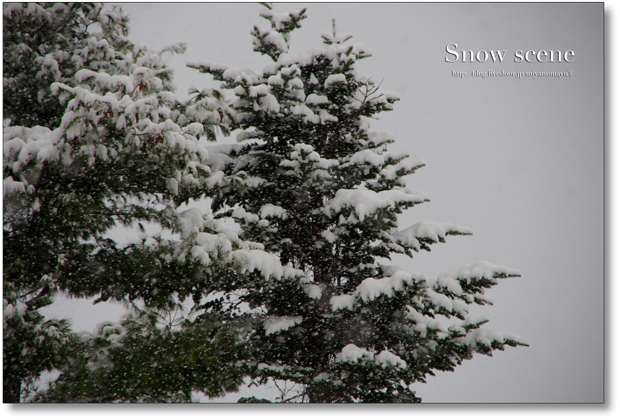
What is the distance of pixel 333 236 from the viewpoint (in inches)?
242

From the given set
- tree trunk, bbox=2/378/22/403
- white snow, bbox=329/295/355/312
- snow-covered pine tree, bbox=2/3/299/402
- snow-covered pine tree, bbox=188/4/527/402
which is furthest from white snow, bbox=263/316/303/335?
tree trunk, bbox=2/378/22/403

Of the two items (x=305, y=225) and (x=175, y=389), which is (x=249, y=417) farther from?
(x=305, y=225)

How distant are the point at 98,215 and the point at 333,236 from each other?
340 centimetres

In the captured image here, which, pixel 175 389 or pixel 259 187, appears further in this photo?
pixel 259 187

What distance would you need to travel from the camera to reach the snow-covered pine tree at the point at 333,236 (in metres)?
5.43

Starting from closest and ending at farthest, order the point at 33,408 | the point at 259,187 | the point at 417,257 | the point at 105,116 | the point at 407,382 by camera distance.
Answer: the point at 105,116 < the point at 33,408 < the point at 407,382 < the point at 259,187 < the point at 417,257

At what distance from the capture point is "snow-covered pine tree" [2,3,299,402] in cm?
398

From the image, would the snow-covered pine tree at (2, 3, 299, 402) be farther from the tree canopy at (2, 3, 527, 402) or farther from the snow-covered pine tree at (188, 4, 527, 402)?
the snow-covered pine tree at (188, 4, 527, 402)

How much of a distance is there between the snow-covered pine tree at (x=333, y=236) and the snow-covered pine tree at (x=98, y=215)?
869 mm

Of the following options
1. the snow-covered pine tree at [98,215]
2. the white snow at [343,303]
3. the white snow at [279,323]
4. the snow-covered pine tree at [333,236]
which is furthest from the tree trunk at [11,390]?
the white snow at [343,303]

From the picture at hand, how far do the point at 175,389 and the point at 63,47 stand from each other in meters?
5.08

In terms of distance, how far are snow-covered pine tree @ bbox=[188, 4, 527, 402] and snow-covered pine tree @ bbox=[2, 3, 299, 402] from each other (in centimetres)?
87

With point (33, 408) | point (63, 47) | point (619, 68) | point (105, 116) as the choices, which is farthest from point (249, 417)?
point (619, 68)

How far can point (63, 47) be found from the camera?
550 centimetres
